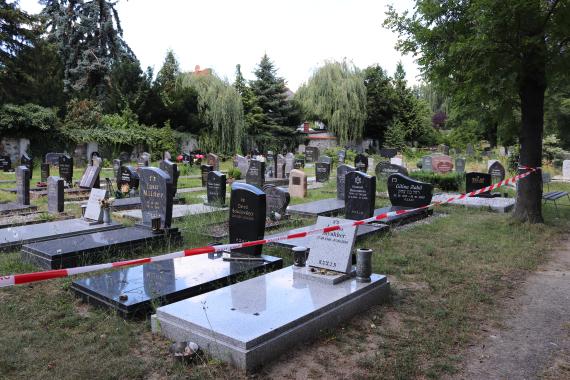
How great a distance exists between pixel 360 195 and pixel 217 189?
4124 mm

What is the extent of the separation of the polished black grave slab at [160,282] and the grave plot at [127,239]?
1134 mm

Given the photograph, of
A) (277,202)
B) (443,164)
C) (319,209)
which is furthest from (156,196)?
(443,164)

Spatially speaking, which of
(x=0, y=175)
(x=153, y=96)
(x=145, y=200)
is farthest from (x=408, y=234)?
(x=153, y=96)

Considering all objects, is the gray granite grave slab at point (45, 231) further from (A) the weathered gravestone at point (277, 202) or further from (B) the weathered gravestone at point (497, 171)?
(B) the weathered gravestone at point (497, 171)

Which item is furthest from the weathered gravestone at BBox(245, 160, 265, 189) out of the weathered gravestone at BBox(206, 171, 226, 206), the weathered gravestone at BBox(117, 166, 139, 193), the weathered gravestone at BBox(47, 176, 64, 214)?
the weathered gravestone at BBox(47, 176, 64, 214)

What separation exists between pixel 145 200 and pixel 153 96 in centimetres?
2627

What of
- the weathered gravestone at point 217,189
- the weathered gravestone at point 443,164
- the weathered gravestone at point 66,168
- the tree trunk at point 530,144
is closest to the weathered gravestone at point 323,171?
the weathered gravestone at point 443,164

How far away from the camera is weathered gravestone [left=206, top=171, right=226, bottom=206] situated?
11891 millimetres

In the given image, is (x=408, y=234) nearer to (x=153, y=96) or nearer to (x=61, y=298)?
(x=61, y=298)

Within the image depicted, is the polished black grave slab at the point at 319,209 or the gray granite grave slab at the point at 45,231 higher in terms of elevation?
the polished black grave slab at the point at 319,209

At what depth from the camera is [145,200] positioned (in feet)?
26.5

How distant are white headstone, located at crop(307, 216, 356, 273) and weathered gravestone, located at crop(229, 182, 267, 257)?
123 cm

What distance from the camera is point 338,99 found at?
39.5 meters

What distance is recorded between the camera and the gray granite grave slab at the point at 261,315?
359 centimetres
